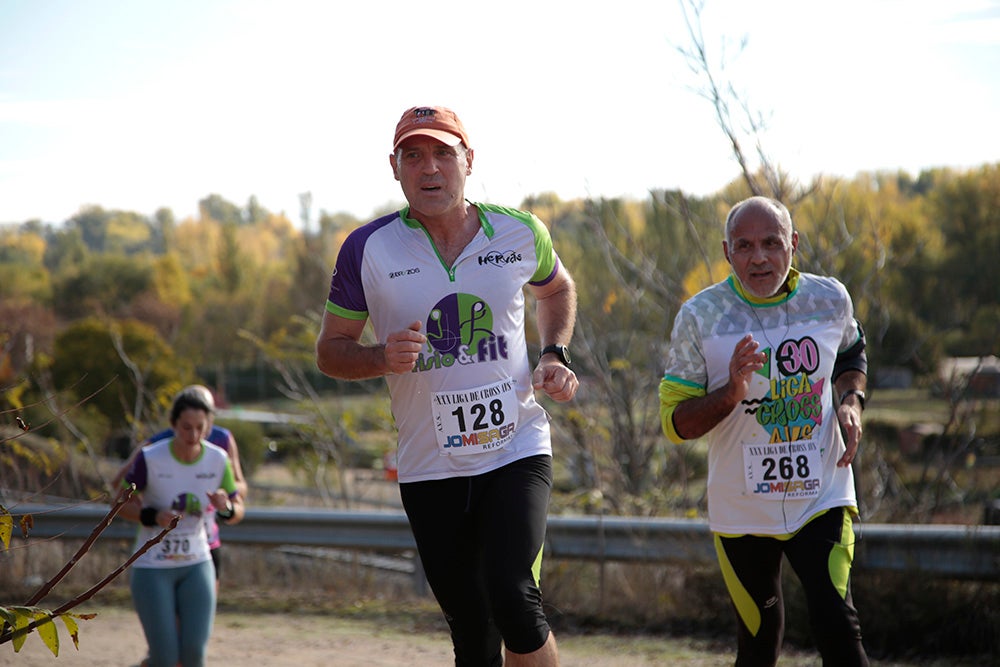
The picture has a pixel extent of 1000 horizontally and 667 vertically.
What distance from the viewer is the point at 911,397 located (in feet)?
123

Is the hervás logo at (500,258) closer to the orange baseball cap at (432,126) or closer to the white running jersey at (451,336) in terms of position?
the white running jersey at (451,336)

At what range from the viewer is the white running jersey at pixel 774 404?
4.29 m

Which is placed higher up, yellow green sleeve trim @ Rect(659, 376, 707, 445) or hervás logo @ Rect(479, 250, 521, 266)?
hervás logo @ Rect(479, 250, 521, 266)

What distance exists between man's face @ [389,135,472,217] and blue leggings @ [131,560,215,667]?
2793mm

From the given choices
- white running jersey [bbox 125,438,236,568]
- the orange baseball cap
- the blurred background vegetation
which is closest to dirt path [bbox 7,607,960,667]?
the blurred background vegetation

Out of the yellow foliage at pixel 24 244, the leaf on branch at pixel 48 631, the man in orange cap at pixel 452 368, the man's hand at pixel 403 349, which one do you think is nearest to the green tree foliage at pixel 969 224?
the man in orange cap at pixel 452 368

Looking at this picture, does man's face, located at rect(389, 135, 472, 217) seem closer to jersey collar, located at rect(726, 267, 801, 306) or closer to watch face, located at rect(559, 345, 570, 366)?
watch face, located at rect(559, 345, 570, 366)

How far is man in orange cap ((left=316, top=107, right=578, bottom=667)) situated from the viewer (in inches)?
157

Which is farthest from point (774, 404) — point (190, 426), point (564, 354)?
point (190, 426)

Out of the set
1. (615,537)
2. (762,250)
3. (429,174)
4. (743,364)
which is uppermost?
(429,174)

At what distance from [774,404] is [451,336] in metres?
1.29

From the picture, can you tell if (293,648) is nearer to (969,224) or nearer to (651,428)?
(651,428)

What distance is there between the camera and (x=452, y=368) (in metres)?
4.02

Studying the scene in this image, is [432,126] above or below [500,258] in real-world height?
above
